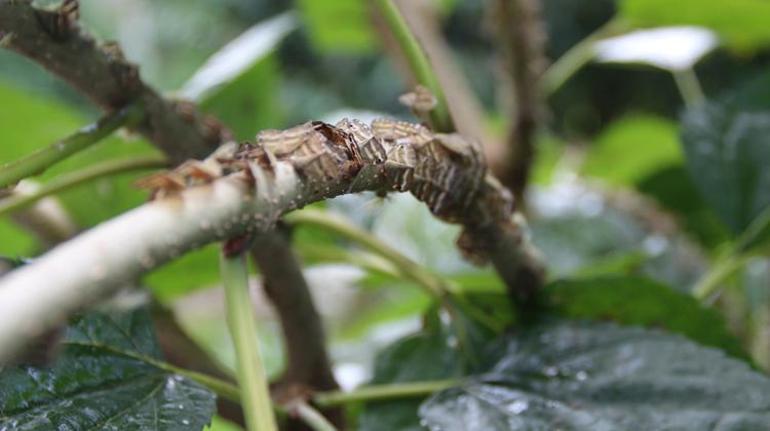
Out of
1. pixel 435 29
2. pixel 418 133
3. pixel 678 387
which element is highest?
pixel 435 29

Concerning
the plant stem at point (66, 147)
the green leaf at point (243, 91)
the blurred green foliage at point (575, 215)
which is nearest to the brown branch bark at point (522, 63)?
the blurred green foliage at point (575, 215)

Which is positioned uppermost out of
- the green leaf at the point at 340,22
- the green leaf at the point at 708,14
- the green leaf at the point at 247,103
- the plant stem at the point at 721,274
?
the green leaf at the point at 340,22

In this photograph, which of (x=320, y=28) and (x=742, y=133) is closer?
(x=742, y=133)

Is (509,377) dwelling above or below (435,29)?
below

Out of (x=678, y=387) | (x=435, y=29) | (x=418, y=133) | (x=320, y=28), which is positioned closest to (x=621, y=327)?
(x=678, y=387)

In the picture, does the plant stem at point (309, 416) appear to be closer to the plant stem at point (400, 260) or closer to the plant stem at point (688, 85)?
the plant stem at point (400, 260)

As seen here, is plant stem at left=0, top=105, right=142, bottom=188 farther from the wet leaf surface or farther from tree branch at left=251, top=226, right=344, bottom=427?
the wet leaf surface

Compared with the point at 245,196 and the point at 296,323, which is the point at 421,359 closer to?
the point at 296,323

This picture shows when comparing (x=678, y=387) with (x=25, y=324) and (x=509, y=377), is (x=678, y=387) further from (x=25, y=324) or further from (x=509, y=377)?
(x=25, y=324)
